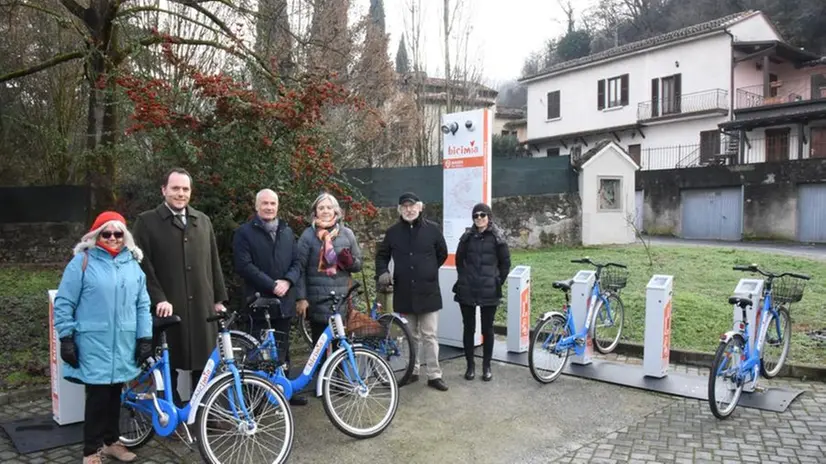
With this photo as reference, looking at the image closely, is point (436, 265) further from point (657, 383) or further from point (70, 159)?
point (70, 159)

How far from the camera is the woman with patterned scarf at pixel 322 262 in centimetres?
543

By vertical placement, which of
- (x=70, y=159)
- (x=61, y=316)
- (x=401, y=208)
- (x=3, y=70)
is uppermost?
(x=3, y=70)

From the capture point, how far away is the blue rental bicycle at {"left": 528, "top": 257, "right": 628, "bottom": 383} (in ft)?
20.2

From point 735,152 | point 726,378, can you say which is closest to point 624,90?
point 735,152

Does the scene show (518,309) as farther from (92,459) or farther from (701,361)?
(92,459)

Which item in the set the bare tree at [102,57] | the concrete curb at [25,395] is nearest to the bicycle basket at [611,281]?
the bare tree at [102,57]

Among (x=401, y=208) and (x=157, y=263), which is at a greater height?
(x=401, y=208)

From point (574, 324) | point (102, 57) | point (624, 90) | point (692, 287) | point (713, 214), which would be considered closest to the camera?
point (574, 324)

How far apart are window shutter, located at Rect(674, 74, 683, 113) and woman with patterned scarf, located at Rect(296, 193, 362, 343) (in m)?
29.0

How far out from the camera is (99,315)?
3871 millimetres

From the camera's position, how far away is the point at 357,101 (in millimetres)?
7898

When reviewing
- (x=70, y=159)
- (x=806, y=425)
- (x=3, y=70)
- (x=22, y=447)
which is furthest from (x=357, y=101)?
(x=70, y=159)

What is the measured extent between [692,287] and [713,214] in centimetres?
1485

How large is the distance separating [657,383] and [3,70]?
41.3 feet
